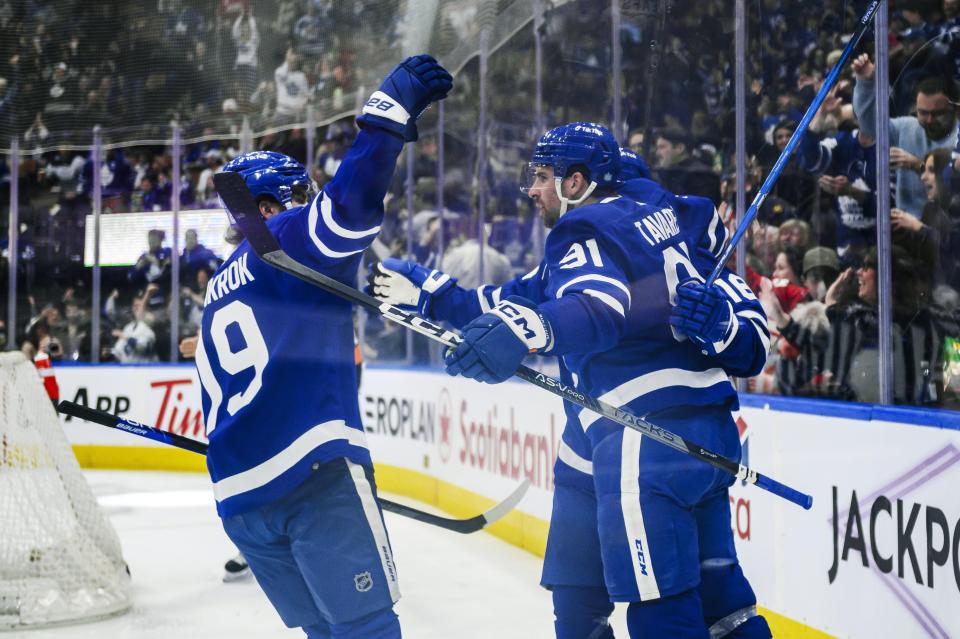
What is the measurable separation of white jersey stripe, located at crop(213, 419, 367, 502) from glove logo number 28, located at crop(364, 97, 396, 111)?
473 millimetres

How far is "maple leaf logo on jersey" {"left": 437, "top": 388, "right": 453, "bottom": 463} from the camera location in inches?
203

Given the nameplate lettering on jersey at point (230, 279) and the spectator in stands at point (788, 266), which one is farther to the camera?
the spectator in stands at point (788, 266)

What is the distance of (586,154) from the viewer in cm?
180

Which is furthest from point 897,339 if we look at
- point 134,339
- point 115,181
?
point 115,181

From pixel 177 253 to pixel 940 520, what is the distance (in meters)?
5.52

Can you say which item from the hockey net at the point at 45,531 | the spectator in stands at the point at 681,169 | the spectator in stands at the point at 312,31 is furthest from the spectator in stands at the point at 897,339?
the spectator in stands at the point at 312,31

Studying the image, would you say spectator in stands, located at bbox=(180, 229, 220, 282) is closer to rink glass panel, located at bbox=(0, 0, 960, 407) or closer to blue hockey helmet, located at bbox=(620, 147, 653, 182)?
rink glass panel, located at bbox=(0, 0, 960, 407)

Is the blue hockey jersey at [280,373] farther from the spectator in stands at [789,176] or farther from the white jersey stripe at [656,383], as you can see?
the spectator in stands at [789,176]

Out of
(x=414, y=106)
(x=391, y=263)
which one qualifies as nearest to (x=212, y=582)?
(x=391, y=263)

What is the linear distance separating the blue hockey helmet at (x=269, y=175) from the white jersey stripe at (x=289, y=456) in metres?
0.40

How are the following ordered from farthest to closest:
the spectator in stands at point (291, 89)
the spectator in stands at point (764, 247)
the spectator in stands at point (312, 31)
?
1. the spectator in stands at point (291, 89)
2. the spectator in stands at point (312, 31)
3. the spectator in stands at point (764, 247)

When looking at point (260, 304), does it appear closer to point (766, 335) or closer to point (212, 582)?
point (766, 335)

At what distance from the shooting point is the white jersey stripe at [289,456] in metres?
1.64

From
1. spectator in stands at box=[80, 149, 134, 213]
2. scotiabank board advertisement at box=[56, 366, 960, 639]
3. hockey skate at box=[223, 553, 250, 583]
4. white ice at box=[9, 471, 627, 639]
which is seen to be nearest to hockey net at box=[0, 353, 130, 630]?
white ice at box=[9, 471, 627, 639]
